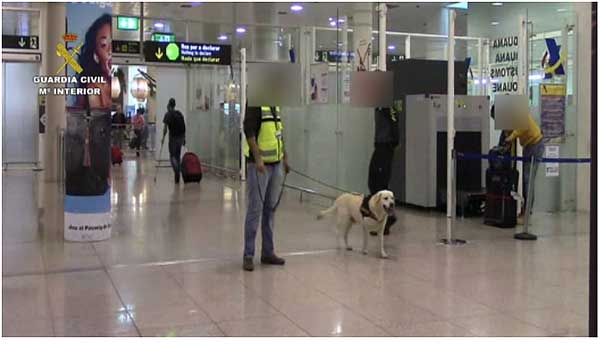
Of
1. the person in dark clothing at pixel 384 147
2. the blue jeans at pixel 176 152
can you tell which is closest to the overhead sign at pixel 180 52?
the blue jeans at pixel 176 152

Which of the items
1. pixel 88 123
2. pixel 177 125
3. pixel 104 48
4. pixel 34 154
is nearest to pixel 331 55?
pixel 177 125

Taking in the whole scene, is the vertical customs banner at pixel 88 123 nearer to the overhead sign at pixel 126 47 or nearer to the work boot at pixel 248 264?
the work boot at pixel 248 264

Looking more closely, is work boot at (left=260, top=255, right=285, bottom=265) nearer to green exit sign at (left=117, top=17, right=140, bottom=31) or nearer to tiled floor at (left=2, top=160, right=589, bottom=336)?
tiled floor at (left=2, top=160, right=589, bottom=336)

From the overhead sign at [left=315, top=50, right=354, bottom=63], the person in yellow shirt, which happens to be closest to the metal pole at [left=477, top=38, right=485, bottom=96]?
the overhead sign at [left=315, top=50, right=354, bottom=63]

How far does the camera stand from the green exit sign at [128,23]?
14.2m

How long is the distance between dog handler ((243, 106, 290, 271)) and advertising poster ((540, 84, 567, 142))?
4445mm

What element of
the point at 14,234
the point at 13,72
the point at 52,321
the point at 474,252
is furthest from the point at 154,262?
the point at 13,72

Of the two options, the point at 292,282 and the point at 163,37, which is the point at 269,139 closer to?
the point at 292,282

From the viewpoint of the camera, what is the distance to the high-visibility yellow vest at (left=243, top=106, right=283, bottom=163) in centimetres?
542

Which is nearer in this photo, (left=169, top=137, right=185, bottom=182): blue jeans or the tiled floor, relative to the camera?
the tiled floor

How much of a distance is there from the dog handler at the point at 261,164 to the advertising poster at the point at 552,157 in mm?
4288

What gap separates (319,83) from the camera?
1011 cm

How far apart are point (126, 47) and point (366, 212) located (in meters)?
10.5
